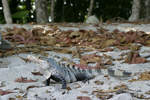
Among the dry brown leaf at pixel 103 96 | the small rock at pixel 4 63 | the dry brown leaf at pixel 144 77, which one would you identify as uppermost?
the small rock at pixel 4 63

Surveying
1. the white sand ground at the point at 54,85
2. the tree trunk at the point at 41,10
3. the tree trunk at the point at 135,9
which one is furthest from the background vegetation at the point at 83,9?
the white sand ground at the point at 54,85

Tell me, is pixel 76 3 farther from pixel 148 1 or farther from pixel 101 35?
pixel 101 35

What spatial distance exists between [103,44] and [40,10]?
343cm

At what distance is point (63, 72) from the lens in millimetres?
2740

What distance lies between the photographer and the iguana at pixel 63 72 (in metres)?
2.62

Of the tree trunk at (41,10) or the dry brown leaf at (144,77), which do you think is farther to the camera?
the tree trunk at (41,10)

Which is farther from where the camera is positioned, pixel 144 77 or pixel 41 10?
pixel 41 10

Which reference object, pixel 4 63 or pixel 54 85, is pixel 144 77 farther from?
pixel 4 63

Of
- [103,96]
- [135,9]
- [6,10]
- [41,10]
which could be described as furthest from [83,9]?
[103,96]

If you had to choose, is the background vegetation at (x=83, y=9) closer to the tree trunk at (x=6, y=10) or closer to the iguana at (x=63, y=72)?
the tree trunk at (x=6, y=10)

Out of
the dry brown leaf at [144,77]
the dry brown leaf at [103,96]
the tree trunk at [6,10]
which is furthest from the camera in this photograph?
the tree trunk at [6,10]

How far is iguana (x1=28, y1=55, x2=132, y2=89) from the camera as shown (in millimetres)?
2623

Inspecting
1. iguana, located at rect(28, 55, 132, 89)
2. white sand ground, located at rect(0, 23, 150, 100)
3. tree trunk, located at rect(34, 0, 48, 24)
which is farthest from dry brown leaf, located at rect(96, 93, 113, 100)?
tree trunk, located at rect(34, 0, 48, 24)

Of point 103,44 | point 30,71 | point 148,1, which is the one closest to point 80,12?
point 148,1
